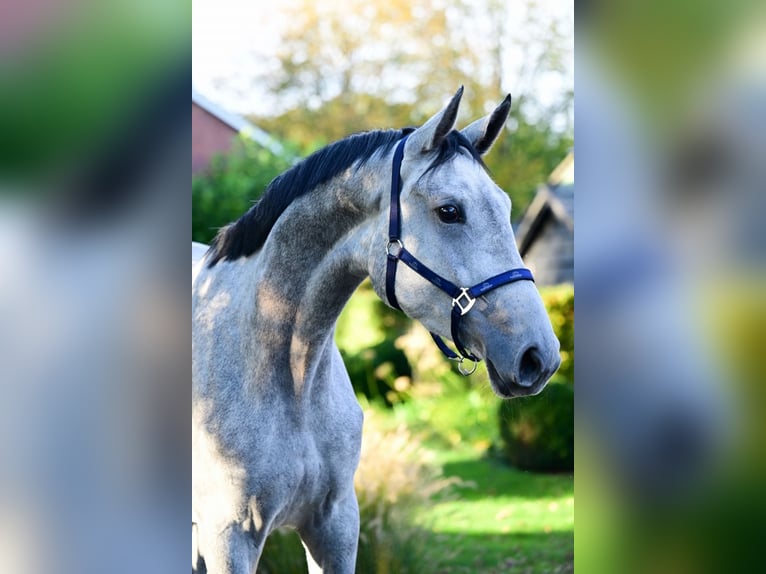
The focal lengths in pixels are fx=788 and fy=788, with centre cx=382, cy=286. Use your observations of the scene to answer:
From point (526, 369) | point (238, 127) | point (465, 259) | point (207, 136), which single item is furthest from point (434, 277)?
point (238, 127)

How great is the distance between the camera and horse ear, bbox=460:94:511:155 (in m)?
2.05

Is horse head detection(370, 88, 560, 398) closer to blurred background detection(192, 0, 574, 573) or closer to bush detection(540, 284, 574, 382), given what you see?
blurred background detection(192, 0, 574, 573)

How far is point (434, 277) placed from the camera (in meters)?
1.98

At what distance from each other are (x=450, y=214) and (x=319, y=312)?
544 millimetres

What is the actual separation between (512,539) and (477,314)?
4.38 metres

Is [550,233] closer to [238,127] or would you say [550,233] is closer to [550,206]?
[550,206]
